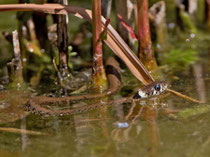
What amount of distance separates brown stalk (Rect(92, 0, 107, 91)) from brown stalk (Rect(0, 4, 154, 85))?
99mm

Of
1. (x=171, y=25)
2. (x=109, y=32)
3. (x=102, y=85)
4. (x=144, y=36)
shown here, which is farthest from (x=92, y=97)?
(x=171, y=25)

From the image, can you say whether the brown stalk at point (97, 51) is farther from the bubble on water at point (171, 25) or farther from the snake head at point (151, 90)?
the bubble on water at point (171, 25)

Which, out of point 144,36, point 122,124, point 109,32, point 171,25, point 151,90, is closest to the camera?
point 122,124

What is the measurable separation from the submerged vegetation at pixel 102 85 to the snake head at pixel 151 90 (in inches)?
0.4

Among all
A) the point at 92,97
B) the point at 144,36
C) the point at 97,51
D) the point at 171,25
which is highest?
the point at 171,25

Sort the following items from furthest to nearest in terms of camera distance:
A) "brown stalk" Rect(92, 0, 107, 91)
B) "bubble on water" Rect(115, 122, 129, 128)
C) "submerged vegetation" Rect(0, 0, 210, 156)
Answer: "brown stalk" Rect(92, 0, 107, 91)
"bubble on water" Rect(115, 122, 129, 128)
"submerged vegetation" Rect(0, 0, 210, 156)

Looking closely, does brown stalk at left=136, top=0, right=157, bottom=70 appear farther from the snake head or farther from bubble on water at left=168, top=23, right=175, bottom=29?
bubble on water at left=168, top=23, right=175, bottom=29

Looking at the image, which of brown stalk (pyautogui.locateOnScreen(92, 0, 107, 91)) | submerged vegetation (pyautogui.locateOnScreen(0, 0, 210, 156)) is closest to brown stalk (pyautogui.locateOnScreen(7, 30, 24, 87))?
submerged vegetation (pyautogui.locateOnScreen(0, 0, 210, 156))

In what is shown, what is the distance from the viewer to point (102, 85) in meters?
4.34

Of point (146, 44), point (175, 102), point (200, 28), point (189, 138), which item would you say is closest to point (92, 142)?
point (189, 138)

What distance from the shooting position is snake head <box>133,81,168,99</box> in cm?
401

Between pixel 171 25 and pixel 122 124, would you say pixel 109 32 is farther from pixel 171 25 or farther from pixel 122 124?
pixel 171 25

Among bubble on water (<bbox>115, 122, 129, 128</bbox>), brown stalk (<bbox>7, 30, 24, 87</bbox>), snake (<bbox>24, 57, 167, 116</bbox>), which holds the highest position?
brown stalk (<bbox>7, 30, 24, 87</bbox>)

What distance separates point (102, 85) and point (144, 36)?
701 mm
